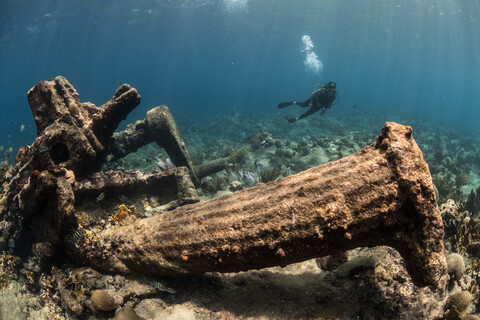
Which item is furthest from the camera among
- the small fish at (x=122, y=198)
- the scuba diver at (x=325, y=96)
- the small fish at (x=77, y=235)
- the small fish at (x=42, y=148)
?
the scuba diver at (x=325, y=96)

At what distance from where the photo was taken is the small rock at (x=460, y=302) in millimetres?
2883

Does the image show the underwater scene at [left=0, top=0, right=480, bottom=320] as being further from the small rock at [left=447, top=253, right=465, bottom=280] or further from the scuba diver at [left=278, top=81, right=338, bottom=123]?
the scuba diver at [left=278, top=81, right=338, bottom=123]

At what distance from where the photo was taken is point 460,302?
2.90 meters

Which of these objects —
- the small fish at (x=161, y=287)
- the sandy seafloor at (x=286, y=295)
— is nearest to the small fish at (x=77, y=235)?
the sandy seafloor at (x=286, y=295)

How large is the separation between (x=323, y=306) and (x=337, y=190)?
1.49 m

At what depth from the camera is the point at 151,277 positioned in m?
3.82

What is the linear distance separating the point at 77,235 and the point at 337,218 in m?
4.02

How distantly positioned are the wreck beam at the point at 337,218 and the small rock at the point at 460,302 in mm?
870

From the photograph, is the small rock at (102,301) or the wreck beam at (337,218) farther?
the small rock at (102,301)

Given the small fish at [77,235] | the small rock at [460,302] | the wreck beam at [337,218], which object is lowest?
the small rock at [460,302]

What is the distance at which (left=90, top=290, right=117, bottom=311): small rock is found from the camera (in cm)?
337

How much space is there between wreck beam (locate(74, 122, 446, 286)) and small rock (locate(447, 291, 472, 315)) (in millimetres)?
870

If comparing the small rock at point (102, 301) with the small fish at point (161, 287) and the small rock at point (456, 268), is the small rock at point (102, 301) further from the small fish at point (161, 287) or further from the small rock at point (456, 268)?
the small rock at point (456, 268)

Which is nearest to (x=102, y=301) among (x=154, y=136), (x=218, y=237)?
(x=218, y=237)
